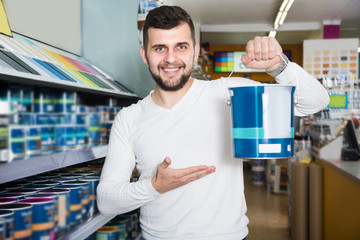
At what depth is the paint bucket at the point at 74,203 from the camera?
1.46 meters

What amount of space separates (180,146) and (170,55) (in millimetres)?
359

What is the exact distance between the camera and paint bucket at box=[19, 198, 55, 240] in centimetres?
122

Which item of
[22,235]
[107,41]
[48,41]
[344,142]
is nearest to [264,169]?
[344,142]

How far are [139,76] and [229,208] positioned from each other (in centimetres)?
212

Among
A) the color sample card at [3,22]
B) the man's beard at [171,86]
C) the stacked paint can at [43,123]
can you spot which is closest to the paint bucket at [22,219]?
the stacked paint can at [43,123]

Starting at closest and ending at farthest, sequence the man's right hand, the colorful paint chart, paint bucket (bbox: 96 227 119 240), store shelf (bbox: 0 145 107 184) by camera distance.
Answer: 1. store shelf (bbox: 0 145 107 184)
2. the man's right hand
3. paint bucket (bbox: 96 227 119 240)
4. the colorful paint chart

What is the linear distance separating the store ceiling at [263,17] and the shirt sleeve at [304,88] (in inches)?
249

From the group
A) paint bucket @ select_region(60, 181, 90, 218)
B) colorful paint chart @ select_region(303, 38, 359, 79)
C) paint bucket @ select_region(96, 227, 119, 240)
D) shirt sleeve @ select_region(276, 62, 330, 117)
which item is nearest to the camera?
shirt sleeve @ select_region(276, 62, 330, 117)

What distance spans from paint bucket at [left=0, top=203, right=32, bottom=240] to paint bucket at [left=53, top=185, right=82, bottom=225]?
0.27 meters

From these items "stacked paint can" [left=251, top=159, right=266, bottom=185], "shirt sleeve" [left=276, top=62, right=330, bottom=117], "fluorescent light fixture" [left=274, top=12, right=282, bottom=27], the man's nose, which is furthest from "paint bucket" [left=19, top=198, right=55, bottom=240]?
"fluorescent light fixture" [left=274, top=12, right=282, bottom=27]

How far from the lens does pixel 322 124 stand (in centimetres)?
369

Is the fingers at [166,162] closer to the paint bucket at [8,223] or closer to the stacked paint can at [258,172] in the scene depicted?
the paint bucket at [8,223]

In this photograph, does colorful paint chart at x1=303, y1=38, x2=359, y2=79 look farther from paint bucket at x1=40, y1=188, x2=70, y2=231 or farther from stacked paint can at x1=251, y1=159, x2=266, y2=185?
paint bucket at x1=40, y1=188, x2=70, y2=231

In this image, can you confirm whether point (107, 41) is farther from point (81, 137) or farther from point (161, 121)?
point (161, 121)
